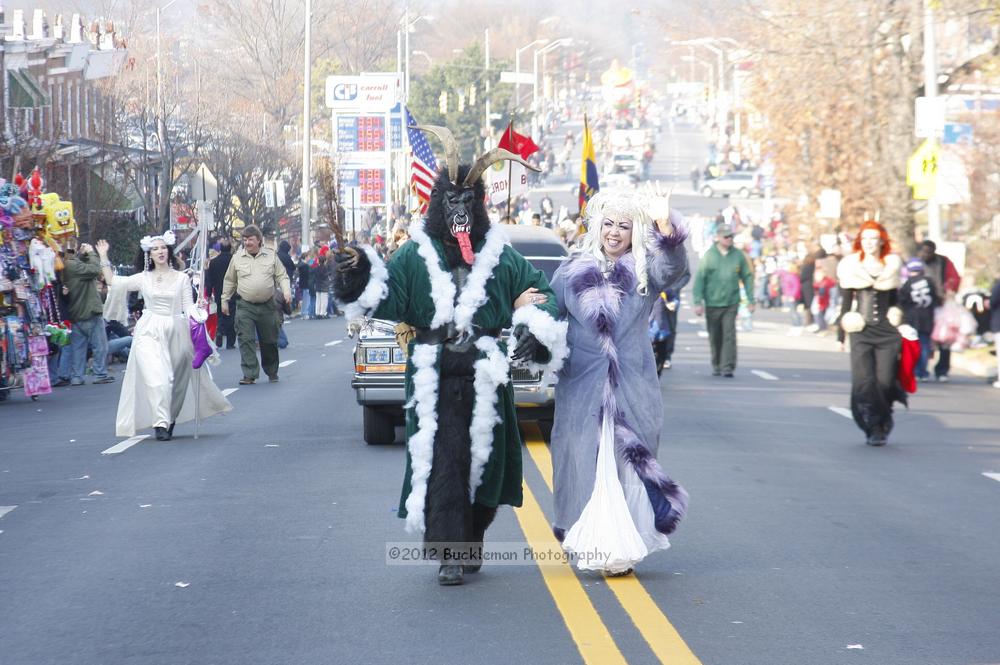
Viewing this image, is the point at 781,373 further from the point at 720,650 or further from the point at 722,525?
the point at 720,650

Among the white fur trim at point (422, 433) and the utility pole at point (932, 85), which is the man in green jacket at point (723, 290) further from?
the white fur trim at point (422, 433)

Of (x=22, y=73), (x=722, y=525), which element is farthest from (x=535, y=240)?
(x=22, y=73)

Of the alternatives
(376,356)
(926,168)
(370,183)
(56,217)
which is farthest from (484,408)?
(370,183)

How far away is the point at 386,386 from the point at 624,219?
5.74 metres

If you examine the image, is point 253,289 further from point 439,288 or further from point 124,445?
point 439,288

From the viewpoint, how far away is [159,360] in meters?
14.6

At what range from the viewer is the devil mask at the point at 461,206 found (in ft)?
26.2

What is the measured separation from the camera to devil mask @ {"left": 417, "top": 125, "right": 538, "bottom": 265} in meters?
7.98

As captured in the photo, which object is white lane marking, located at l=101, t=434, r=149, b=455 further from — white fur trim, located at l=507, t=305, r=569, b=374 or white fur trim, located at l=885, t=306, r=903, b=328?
white fur trim, located at l=507, t=305, r=569, b=374

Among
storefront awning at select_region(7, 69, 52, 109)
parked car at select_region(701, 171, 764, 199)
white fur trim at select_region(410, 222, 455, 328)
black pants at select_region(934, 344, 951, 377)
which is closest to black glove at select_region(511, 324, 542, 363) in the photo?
white fur trim at select_region(410, 222, 455, 328)

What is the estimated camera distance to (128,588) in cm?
819

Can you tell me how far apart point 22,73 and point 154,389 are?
99.3 ft

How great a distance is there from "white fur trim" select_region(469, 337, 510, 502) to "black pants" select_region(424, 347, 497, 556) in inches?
1.2

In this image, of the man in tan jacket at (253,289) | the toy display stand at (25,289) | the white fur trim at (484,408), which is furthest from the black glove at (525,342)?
the man in tan jacket at (253,289)
